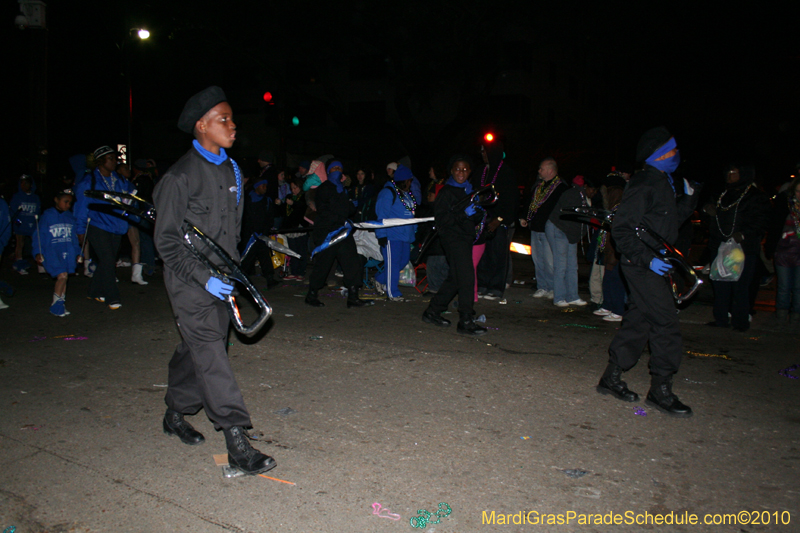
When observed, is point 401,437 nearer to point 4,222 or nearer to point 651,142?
point 651,142

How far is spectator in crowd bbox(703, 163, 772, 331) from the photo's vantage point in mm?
6996

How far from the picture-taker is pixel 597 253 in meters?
8.28

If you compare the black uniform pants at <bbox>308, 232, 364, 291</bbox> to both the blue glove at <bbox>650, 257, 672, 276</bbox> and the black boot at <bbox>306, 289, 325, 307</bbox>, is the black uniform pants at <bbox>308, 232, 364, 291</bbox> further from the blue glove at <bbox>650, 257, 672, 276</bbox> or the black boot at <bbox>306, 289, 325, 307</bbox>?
the blue glove at <bbox>650, 257, 672, 276</bbox>

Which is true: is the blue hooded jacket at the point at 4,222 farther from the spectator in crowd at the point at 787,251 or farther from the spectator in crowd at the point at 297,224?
the spectator in crowd at the point at 787,251

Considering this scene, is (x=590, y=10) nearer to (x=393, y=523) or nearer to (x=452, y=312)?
Answer: (x=452, y=312)

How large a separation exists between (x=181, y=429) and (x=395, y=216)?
17.6 ft

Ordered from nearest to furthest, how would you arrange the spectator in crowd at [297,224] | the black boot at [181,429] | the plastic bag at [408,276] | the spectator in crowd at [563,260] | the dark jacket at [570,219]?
the black boot at [181,429], the dark jacket at [570,219], the spectator in crowd at [563,260], the plastic bag at [408,276], the spectator in crowd at [297,224]

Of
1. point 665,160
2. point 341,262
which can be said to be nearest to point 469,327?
point 341,262

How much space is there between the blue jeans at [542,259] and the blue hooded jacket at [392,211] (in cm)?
195

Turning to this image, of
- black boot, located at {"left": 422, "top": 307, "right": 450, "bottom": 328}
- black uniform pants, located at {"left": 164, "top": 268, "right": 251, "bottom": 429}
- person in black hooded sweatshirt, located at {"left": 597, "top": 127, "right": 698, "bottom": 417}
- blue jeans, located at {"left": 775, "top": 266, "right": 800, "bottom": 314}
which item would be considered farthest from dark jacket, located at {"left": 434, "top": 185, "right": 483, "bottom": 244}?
blue jeans, located at {"left": 775, "top": 266, "right": 800, "bottom": 314}

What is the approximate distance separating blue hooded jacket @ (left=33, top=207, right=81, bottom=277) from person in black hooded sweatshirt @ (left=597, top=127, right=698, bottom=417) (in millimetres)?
6389

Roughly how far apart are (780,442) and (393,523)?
2725mm

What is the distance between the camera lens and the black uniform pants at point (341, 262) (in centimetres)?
830

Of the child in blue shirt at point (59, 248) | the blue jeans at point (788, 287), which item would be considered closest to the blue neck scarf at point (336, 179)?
the child in blue shirt at point (59, 248)
